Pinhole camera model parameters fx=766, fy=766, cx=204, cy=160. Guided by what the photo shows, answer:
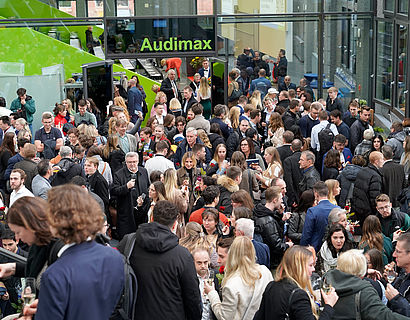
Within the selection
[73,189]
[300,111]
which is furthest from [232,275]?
[300,111]

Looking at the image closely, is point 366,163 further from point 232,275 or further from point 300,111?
point 232,275

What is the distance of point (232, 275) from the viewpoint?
6.18 metres

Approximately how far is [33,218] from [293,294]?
2.19 m

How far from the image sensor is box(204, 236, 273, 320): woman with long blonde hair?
20.0ft

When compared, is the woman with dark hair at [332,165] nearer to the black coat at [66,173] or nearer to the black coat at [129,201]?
the black coat at [129,201]

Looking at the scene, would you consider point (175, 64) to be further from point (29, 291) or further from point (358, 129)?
point (29, 291)

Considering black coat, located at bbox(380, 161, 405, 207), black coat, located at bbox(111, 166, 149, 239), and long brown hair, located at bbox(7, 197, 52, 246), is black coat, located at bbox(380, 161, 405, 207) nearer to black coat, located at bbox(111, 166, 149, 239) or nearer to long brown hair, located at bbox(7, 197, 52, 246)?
black coat, located at bbox(111, 166, 149, 239)

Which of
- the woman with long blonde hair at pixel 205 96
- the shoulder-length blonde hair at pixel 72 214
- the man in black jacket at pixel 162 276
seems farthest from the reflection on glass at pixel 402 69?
the shoulder-length blonde hair at pixel 72 214

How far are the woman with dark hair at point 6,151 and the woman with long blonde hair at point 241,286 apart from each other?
21.4ft

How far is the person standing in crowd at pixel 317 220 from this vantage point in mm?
8852

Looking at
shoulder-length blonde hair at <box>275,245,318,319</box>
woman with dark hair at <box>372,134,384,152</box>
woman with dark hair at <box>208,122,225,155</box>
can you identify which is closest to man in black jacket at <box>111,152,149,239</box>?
woman with dark hair at <box>208,122,225,155</box>

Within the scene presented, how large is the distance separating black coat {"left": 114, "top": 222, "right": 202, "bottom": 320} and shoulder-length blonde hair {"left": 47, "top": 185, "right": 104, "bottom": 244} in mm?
1674


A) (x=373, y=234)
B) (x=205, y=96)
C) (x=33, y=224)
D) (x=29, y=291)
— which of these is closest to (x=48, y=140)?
(x=205, y=96)

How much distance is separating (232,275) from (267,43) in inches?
568
